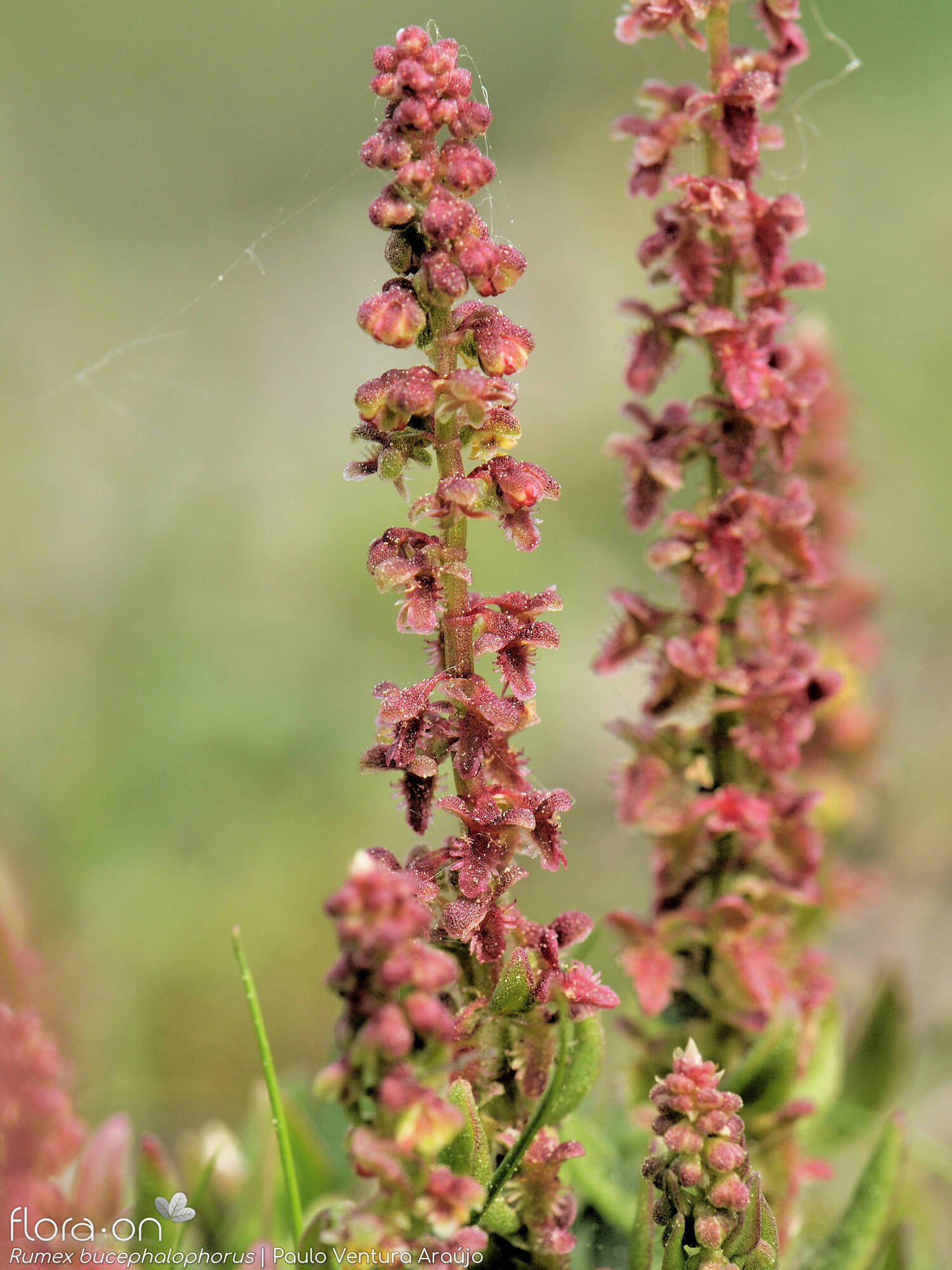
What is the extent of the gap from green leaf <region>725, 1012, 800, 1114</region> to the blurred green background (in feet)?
5.04

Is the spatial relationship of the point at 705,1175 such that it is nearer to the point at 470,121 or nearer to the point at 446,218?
the point at 446,218

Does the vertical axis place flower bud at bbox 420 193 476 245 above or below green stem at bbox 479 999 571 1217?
above

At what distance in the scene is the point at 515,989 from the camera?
1524 mm

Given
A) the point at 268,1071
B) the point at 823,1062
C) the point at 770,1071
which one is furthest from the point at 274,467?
the point at 268,1071

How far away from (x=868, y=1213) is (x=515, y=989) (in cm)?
97

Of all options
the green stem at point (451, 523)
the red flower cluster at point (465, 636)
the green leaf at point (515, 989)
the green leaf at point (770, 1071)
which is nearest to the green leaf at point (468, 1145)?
the red flower cluster at point (465, 636)

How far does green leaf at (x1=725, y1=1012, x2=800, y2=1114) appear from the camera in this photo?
6.86 ft

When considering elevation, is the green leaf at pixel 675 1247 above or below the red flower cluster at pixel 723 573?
below

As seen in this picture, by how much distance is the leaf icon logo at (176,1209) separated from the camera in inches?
67.1

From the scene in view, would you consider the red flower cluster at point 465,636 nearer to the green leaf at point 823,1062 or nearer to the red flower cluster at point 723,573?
the red flower cluster at point 723,573

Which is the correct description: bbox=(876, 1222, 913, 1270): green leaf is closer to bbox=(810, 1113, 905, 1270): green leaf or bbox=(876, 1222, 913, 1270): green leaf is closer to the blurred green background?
bbox=(810, 1113, 905, 1270): green leaf

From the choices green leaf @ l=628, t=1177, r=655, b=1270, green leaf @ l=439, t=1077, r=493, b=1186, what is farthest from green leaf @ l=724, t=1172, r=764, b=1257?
green leaf @ l=439, t=1077, r=493, b=1186

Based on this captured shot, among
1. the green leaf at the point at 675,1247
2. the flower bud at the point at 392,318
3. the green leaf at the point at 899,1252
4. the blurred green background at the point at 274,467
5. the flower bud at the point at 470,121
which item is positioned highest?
the blurred green background at the point at 274,467

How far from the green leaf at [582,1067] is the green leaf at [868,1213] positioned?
62cm
